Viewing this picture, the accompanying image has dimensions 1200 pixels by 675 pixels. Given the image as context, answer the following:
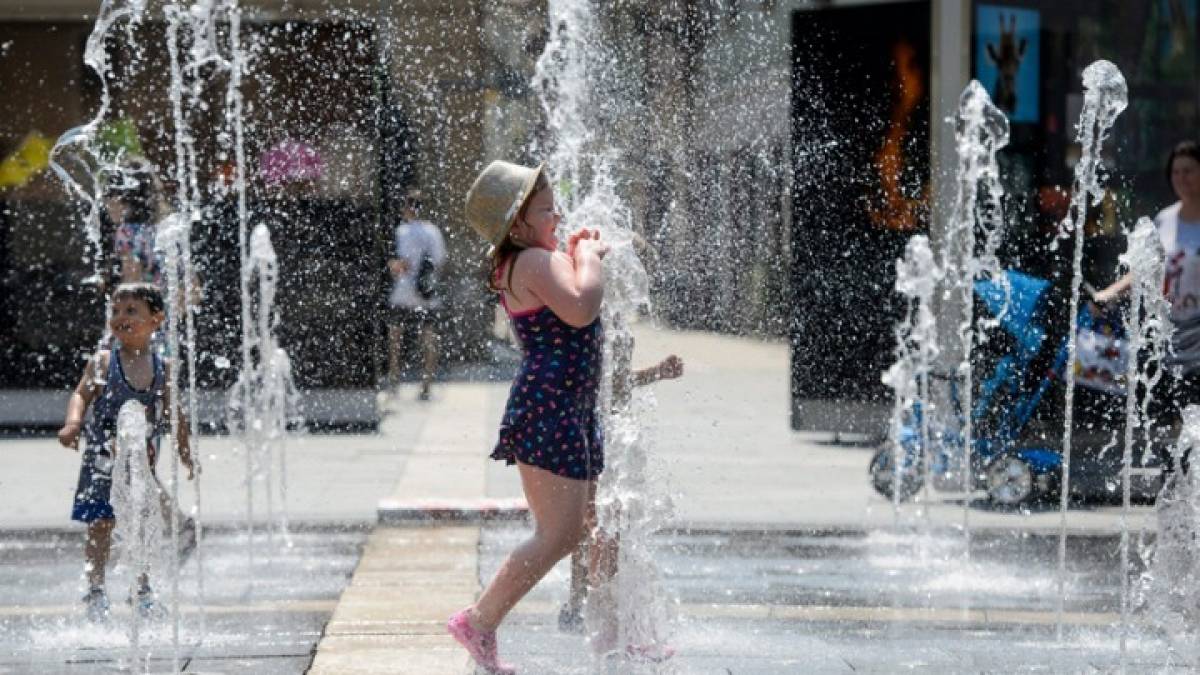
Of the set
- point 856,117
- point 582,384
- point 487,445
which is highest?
point 856,117

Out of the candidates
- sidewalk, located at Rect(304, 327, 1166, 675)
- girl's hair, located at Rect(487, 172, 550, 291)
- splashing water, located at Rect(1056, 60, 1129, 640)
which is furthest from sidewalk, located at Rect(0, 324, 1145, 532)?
girl's hair, located at Rect(487, 172, 550, 291)

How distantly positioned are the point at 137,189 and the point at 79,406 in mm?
5355

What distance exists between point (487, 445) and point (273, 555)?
3606 millimetres

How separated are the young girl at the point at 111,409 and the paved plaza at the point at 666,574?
0.17 metres

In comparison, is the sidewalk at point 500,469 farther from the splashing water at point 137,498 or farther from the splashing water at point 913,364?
the splashing water at point 137,498

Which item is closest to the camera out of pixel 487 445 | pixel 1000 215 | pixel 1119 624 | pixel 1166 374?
pixel 1119 624

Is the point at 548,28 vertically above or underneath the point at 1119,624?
above

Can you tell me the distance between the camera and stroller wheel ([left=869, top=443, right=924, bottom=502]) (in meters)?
8.46

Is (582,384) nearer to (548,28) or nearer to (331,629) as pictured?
(331,629)

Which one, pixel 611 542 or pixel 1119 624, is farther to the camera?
pixel 1119 624

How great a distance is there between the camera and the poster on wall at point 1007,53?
12086 mm

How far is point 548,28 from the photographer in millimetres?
12188

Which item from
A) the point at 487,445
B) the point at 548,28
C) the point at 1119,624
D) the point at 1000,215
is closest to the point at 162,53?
the point at 548,28

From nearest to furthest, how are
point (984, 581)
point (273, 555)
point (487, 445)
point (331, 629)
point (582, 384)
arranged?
1. point (582, 384)
2. point (331, 629)
3. point (984, 581)
4. point (273, 555)
5. point (487, 445)
